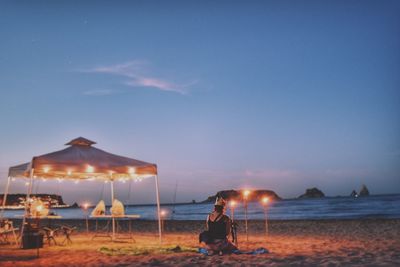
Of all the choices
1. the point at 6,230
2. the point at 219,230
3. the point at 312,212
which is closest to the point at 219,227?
the point at 219,230

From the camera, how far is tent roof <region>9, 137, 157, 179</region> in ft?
29.1

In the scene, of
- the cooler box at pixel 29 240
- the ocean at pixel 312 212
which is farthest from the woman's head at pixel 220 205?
the ocean at pixel 312 212

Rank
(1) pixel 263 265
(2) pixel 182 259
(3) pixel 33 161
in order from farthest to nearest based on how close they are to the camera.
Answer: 1. (3) pixel 33 161
2. (2) pixel 182 259
3. (1) pixel 263 265

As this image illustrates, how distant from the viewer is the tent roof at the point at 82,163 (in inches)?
349

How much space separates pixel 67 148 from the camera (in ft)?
32.1

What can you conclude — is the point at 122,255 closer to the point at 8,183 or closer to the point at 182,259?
the point at 182,259

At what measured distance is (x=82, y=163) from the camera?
364 inches

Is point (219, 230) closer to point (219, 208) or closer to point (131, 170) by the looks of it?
point (219, 208)

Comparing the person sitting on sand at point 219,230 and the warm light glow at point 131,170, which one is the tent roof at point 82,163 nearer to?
the warm light glow at point 131,170

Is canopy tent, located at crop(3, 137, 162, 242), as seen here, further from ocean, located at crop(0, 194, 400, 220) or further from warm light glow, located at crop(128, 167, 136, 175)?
ocean, located at crop(0, 194, 400, 220)

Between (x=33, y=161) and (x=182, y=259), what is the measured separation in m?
3.85

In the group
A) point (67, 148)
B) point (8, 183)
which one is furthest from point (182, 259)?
point (8, 183)

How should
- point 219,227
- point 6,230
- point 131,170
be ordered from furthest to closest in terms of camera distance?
point 131,170 < point 6,230 < point 219,227

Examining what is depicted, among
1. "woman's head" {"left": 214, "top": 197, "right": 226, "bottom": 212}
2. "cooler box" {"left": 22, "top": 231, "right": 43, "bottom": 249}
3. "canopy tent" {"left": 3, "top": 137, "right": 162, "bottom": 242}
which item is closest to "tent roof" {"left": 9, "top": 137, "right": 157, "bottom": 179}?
"canopy tent" {"left": 3, "top": 137, "right": 162, "bottom": 242}
